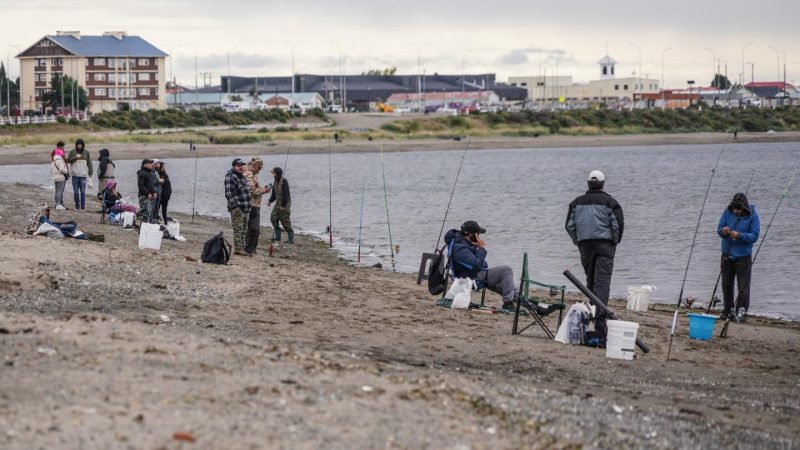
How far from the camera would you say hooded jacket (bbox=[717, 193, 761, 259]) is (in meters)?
14.6

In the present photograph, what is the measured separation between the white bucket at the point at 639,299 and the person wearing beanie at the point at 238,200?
17.9 feet

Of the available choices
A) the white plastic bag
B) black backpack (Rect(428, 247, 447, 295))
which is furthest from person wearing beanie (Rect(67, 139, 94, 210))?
the white plastic bag

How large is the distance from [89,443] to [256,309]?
635 cm

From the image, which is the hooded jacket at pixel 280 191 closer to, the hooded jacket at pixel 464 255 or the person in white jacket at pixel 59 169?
the person in white jacket at pixel 59 169

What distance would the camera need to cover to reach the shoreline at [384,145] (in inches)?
2704

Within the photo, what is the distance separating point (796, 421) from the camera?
8891 mm

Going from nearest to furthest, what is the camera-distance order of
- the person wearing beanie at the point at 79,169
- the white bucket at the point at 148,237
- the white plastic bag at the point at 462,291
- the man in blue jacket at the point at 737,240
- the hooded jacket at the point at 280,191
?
the white plastic bag at the point at 462,291 → the man in blue jacket at the point at 737,240 → the white bucket at the point at 148,237 → the hooded jacket at the point at 280,191 → the person wearing beanie at the point at 79,169

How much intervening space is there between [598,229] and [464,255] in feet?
Result: 5.70

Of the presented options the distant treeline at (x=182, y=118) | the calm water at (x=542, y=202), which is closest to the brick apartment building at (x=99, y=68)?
the distant treeline at (x=182, y=118)

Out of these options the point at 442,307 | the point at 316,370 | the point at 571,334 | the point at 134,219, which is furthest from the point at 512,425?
the point at 134,219

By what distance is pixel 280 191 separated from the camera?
21.7 meters

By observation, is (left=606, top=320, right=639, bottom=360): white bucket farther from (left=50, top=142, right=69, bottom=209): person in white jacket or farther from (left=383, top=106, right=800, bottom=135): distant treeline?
(left=383, top=106, right=800, bottom=135): distant treeline

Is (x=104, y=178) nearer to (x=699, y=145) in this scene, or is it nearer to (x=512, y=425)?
(x=512, y=425)

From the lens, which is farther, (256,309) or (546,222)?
(546,222)
